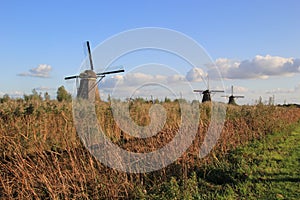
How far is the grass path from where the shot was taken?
19.2 ft

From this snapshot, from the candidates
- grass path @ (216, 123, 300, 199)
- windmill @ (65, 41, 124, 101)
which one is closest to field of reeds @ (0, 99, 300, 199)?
grass path @ (216, 123, 300, 199)

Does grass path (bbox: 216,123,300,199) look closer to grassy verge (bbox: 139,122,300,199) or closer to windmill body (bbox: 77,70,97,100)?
grassy verge (bbox: 139,122,300,199)

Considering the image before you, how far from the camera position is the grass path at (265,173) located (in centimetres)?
586

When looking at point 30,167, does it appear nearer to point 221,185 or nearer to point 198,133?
point 221,185

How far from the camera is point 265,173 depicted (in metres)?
7.00

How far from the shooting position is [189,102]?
53.6ft

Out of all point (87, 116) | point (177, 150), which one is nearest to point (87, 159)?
point (177, 150)

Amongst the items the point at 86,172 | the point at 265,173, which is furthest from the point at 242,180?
the point at 86,172

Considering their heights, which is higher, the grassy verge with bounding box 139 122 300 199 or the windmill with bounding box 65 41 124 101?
the windmill with bounding box 65 41 124 101

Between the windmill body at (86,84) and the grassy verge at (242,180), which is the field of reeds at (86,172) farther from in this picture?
the windmill body at (86,84)

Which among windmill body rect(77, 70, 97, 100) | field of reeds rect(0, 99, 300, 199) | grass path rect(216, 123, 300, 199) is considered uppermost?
windmill body rect(77, 70, 97, 100)

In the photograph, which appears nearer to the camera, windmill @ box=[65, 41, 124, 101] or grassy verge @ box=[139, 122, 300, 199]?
grassy verge @ box=[139, 122, 300, 199]

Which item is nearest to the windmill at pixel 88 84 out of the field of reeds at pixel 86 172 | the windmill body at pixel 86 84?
the windmill body at pixel 86 84

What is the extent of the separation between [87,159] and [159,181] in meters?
1.36
